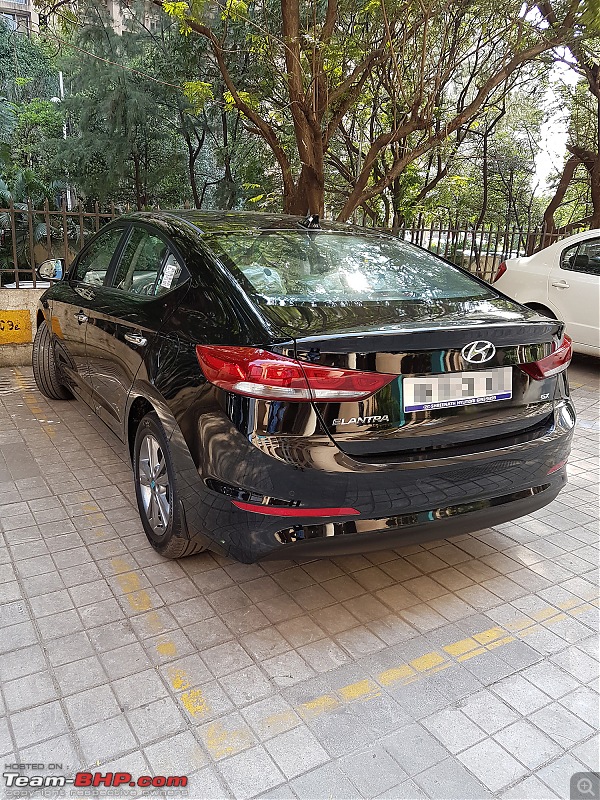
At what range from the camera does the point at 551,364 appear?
2793mm

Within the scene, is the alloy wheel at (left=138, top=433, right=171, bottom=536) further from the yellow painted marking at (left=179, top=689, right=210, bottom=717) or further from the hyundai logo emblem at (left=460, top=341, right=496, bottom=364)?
the hyundai logo emblem at (left=460, top=341, right=496, bottom=364)

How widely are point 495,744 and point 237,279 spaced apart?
1.92 meters

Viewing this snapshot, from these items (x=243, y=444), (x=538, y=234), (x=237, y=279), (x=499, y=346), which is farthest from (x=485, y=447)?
(x=538, y=234)

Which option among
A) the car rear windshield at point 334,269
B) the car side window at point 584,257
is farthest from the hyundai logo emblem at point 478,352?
the car side window at point 584,257

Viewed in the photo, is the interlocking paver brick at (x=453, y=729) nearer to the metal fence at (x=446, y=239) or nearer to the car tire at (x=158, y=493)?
the car tire at (x=158, y=493)

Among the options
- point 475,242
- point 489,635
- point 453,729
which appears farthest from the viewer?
point 475,242

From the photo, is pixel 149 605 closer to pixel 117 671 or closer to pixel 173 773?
pixel 117 671

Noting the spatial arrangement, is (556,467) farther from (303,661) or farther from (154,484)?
(154,484)

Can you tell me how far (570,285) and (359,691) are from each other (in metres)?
5.92

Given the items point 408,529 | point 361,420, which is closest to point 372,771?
point 408,529

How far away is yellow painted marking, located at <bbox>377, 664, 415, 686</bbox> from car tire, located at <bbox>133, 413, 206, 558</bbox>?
975 millimetres

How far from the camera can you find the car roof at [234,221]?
10.6 ft

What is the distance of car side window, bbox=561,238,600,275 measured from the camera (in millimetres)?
6953

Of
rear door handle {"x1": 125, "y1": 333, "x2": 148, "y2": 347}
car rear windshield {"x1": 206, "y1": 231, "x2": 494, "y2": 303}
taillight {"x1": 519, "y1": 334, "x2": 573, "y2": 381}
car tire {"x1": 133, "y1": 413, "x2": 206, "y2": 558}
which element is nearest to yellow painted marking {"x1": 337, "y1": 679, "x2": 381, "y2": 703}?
car tire {"x1": 133, "y1": 413, "x2": 206, "y2": 558}
